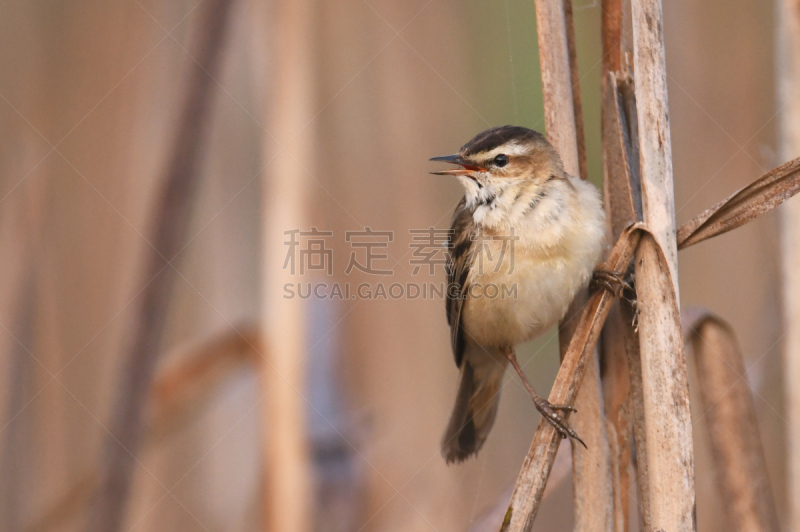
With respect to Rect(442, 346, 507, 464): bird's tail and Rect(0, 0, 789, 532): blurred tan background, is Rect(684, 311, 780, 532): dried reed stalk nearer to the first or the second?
Rect(0, 0, 789, 532): blurred tan background

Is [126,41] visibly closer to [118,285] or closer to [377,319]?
[118,285]

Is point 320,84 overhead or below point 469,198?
overhead

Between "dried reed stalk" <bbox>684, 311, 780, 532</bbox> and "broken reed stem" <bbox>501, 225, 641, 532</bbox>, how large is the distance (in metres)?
0.45

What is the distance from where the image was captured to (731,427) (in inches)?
88.0

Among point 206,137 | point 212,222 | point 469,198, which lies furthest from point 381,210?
point 206,137

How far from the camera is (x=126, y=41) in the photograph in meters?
3.13

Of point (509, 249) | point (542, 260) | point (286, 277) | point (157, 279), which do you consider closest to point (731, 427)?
point (542, 260)

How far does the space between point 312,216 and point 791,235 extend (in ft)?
6.44

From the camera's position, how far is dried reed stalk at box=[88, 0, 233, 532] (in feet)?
7.43

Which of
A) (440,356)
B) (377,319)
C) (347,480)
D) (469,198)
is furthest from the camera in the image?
(440,356)

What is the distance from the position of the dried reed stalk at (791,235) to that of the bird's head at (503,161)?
0.88 metres

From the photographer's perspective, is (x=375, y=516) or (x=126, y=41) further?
(x=126, y=41)

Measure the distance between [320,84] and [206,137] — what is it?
844 millimetres

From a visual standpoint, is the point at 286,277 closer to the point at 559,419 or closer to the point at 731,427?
the point at 559,419
